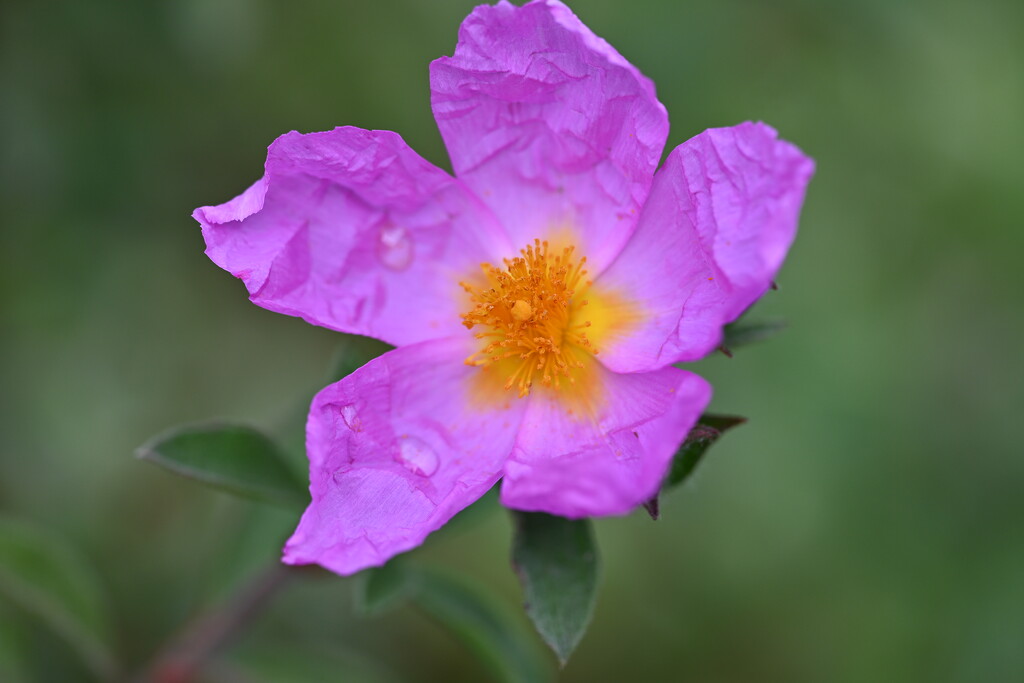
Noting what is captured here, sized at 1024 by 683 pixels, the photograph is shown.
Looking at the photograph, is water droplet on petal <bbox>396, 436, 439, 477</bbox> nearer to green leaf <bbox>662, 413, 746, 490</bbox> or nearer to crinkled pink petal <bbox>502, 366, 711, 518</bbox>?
crinkled pink petal <bbox>502, 366, 711, 518</bbox>

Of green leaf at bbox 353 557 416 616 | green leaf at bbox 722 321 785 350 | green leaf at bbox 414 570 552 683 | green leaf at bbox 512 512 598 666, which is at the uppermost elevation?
green leaf at bbox 722 321 785 350

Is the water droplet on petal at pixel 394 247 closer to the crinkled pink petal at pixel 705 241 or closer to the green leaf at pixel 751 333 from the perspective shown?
the crinkled pink petal at pixel 705 241

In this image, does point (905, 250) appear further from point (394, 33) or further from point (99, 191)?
point (99, 191)

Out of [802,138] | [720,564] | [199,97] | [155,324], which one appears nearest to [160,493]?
[155,324]

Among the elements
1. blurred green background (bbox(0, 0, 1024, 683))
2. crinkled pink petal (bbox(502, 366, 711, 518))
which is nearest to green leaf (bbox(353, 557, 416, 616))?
crinkled pink petal (bbox(502, 366, 711, 518))

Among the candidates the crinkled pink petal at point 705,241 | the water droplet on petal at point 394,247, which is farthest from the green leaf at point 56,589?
the crinkled pink petal at point 705,241

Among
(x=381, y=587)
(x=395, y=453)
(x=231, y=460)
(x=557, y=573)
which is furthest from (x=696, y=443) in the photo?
(x=231, y=460)
